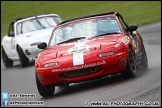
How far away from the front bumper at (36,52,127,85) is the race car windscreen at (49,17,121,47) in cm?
144

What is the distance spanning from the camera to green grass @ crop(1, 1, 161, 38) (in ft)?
112

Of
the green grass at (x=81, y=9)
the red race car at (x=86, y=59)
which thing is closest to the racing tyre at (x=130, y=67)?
the red race car at (x=86, y=59)

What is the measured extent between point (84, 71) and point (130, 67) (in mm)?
898

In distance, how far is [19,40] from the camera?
58.0ft

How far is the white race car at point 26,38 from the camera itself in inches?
679

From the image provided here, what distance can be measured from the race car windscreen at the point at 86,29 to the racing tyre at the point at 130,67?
0.92 meters

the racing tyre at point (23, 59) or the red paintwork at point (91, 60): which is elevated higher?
the red paintwork at point (91, 60)

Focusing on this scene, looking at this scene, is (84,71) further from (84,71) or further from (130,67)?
(130,67)

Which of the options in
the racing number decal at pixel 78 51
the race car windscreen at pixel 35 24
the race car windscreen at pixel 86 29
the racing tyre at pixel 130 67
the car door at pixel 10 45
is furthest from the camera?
the race car windscreen at pixel 35 24

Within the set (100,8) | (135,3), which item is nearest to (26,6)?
(100,8)

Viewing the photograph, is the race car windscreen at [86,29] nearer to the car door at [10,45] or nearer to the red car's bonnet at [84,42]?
the red car's bonnet at [84,42]

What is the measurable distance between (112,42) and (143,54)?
2301 mm

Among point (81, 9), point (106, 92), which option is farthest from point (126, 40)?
point (81, 9)

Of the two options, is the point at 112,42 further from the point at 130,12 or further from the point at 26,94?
the point at 130,12
